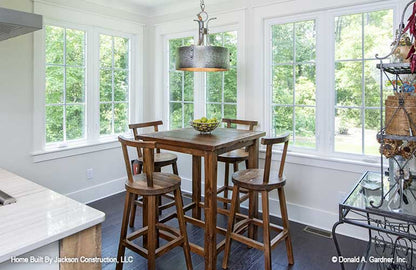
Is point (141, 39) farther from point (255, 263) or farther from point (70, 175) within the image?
point (255, 263)

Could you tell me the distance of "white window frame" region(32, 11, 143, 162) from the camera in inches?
118

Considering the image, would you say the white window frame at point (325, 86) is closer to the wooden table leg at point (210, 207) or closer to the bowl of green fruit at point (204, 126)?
the bowl of green fruit at point (204, 126)

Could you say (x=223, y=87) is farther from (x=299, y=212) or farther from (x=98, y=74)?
(x=299, y=212)

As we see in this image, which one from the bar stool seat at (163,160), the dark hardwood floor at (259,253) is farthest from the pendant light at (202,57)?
the dark hardwood floor at (259,253)

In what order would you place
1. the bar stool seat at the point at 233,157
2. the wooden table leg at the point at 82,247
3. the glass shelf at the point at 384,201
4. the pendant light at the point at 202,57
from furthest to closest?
the bar stool seat at the point at 233,157 < the pendant light at the point at 202,57 < the glass shelf at the point at 384,201 < the wooden table leg at the point at 82,247

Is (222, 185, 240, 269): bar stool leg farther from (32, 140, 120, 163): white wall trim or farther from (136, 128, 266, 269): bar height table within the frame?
(32, 140, 120, 163): white wall trim

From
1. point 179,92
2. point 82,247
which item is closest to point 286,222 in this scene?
point 82,247

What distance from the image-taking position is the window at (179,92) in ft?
12.7

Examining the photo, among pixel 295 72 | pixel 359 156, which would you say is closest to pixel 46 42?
pixel 295 72

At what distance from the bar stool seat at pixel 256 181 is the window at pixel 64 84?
7.21 ft

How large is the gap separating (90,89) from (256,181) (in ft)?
7.96

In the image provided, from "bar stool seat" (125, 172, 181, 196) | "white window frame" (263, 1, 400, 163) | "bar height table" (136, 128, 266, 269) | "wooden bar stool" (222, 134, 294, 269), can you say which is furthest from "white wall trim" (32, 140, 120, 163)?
"white window frame" (263, 1, 400, 163)

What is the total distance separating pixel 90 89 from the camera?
3.49 metres

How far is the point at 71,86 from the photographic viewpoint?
334 cm
